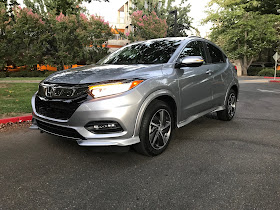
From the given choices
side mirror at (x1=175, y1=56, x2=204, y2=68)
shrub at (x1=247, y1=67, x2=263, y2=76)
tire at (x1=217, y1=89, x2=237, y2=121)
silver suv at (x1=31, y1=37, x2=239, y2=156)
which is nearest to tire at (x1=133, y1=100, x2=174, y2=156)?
silver suv at (x1=31, y1=37, x2=239, y2=156)

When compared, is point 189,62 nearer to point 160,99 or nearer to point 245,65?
point 160,99

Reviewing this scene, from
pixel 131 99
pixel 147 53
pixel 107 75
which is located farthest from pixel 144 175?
pixel 147 53

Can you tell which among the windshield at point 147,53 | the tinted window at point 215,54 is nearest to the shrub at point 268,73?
the tinted window at point 215,54

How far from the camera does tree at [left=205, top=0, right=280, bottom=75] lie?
30.1 m

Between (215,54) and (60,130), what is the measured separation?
11.2ft

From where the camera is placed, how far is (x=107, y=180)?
2.69 meters

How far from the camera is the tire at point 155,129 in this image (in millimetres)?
3080

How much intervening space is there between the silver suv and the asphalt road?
325 mm

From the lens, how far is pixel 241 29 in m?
30.5

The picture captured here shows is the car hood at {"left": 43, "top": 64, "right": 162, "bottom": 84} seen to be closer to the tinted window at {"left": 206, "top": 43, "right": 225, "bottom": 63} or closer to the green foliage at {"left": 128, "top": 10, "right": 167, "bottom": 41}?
the tinted window at {"left": 206, "top": 43, "right": 225, "bottom": 63}

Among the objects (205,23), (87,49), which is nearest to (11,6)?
(87,49)

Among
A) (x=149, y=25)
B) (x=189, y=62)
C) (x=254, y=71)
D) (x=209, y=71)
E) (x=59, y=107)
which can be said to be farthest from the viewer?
(x=254, y=71)

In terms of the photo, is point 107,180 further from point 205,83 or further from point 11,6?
point 11,6

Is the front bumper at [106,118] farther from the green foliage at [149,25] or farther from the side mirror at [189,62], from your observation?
the green foliage at [149,25]
